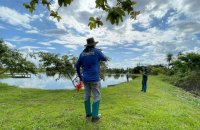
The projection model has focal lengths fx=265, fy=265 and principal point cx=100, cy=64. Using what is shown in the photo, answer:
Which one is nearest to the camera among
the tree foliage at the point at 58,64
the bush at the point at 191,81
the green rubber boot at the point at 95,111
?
the green rubber boot at the point at 95,111

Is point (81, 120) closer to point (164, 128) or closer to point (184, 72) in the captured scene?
point (164, 128)

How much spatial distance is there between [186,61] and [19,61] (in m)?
29.9

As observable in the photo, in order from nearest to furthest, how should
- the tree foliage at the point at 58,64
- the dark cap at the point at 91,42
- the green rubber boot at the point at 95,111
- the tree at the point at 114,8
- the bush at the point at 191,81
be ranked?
the tree at the point at 114,8, the green rubber boot at the point at 95,111, the dark cap at the point at 91,42, the tree foliage at the point at 58,64, the bush at the point at 191,81

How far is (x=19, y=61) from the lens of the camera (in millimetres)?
25250

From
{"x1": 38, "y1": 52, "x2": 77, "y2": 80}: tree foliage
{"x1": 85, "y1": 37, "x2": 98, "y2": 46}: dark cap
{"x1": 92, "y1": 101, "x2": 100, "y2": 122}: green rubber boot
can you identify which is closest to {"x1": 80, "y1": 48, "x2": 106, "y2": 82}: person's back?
{"x1": 85, "y1": 37, "x2": 98, "y2": 46}: dark cap

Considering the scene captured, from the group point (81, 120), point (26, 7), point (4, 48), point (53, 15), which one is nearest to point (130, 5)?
point (53, 15)

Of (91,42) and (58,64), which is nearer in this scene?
(91,42)

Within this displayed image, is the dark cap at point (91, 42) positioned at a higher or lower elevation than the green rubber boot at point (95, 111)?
higher

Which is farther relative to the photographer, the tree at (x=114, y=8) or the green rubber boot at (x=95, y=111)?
the green rubber boot at (x=95, y=111)

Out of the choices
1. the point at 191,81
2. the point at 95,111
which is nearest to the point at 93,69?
the point at 95,111

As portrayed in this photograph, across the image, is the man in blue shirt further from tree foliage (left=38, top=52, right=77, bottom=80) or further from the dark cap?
tree foliage (left=38, top=52, right=77, bottom=80)

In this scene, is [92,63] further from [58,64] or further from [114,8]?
[58,64]

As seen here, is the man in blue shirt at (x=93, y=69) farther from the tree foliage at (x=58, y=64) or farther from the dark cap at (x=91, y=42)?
the tree foliage at (x=58, y=64)

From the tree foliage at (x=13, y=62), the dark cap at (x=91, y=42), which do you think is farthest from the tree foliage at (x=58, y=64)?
the dark cap at (x=91, y=42)
